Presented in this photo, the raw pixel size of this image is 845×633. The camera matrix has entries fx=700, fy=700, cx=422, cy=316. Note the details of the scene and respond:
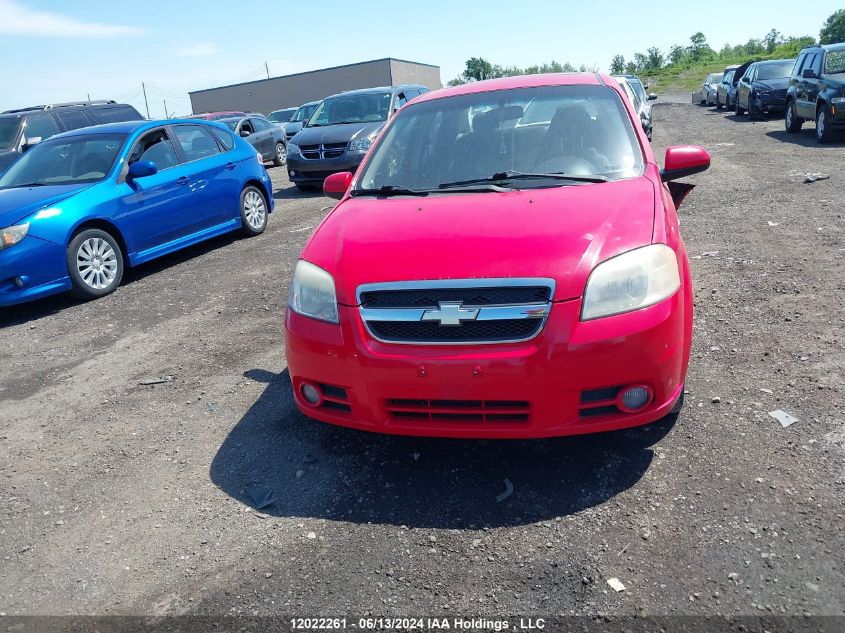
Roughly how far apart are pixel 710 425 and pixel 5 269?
6144 mm

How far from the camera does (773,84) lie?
2133 cm

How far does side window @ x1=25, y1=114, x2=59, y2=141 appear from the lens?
38.7 feet

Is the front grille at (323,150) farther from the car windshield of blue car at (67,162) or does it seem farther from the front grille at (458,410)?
the front grille at (458,410)

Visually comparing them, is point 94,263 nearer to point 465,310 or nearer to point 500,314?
point 465,310

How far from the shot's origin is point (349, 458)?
3613 mm

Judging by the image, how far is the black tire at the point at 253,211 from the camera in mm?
9453

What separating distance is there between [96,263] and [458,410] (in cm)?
555

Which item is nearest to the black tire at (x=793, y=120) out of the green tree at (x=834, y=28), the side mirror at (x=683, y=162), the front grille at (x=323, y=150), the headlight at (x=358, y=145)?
the headlight at (x=358, y=145)

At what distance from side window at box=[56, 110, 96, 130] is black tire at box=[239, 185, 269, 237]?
4.63 meters

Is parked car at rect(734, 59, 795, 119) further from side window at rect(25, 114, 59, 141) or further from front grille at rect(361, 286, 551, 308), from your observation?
front grille at rect(361, 286, 551, 308)

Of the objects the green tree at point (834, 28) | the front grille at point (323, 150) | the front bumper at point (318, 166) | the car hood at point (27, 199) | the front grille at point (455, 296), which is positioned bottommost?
the front bumper at point (318, 166)

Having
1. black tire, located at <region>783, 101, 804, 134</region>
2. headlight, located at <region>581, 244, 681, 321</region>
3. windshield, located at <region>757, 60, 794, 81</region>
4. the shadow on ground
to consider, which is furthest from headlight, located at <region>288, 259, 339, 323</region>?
windshield, located at <region>757, 60, 794, 81</region>

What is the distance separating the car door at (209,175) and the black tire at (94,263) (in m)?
1.41

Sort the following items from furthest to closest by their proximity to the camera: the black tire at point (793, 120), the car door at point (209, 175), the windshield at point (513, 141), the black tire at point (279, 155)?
the black tire at point (279, 155) < the black tire at point (793, 120) < the car door at point (209, 175) < the windshield at point (513, 141)
